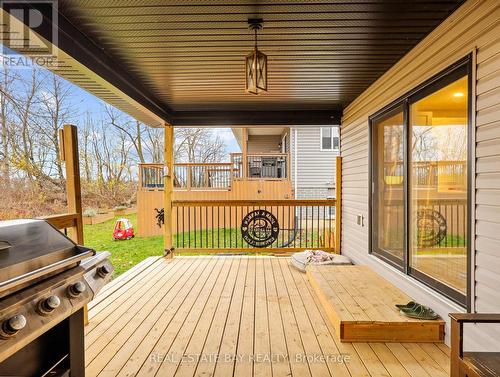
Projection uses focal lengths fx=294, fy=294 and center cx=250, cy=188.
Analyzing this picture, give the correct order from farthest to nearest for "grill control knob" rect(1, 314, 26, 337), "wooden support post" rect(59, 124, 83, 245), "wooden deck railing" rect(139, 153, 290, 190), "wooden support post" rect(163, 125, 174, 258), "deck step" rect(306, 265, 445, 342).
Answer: "wooden deck railing" rect(139, 153, 290, 190) → "wooden support post" rect(163, 125, 174, 258) → "wooden support post" rect(59, 124, 83, 245) → "deck step" rect(306, 265, 445, 342) → "grill control knob" rect(1, 314, 26, 337)

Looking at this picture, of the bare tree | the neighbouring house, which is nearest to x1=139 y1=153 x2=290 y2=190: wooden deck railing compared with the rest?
the neighbouring house

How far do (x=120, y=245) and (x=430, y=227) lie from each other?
6839 mm

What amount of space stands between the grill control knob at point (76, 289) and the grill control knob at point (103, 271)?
0.69ft

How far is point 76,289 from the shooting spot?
4.48ft

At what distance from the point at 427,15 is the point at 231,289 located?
3382 millimetres

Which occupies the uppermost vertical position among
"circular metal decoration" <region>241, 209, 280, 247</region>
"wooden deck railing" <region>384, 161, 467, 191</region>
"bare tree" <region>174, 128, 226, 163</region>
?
"bare tree" <region>174, 128, 226, 163</region>

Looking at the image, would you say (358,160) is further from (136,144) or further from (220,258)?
(136,144)

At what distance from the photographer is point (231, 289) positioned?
3676 mm

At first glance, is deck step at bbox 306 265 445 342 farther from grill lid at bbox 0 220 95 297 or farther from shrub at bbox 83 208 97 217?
shrub at bbox 83 208 97 217

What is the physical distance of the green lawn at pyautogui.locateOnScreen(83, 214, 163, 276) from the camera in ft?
20.3

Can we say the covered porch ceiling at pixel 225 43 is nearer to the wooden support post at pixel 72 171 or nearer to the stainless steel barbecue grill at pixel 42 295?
the wooden support post at pixel 72 171

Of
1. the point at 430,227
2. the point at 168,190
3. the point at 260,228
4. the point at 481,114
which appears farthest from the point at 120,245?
the point at 481,114

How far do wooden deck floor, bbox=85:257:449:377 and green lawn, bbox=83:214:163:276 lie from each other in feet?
7.85

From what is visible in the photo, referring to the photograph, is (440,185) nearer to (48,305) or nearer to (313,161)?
(48,305)
